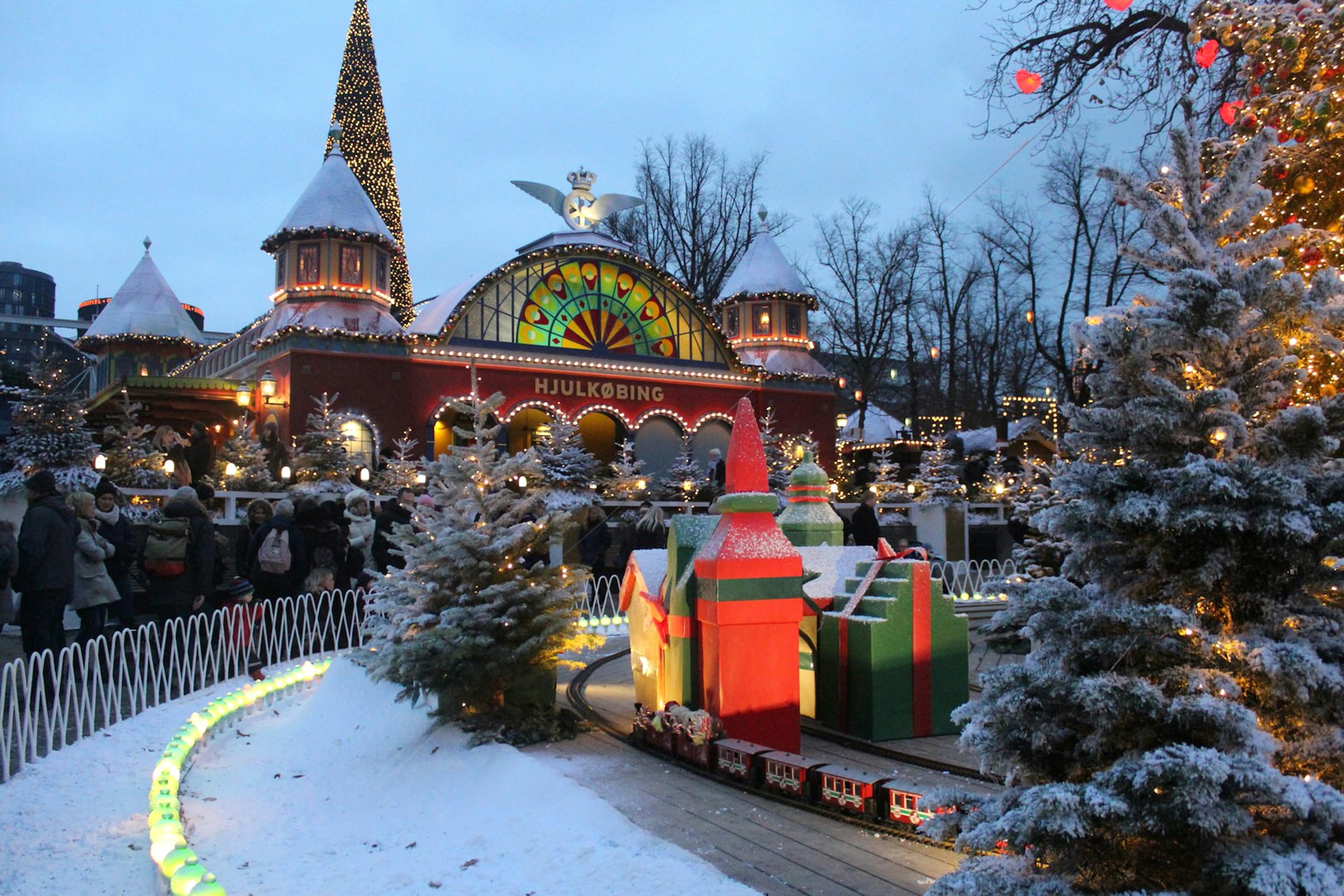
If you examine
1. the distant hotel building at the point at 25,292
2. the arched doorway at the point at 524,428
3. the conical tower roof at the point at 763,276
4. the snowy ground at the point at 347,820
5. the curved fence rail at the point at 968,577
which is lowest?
the snowy ground at the point at 347,820

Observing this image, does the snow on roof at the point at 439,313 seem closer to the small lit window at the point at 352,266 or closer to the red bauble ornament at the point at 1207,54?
the small lit window at the point at 352,266

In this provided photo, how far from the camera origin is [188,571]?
33.1ft

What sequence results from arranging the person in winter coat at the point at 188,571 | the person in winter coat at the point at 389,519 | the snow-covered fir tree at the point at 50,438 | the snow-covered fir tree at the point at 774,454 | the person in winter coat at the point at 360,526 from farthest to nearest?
the snow-covered fir tree at the point at 774,454 → the snow-covered fir tree at the point at 50,438 → the person in winter coat at the point at 360,526 → the person in winter coat at the point at 389,519 → the person in winter coat at the point at 188,571

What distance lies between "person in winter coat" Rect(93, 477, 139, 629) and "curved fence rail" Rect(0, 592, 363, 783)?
0.36m

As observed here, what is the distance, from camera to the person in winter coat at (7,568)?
25.8 ft

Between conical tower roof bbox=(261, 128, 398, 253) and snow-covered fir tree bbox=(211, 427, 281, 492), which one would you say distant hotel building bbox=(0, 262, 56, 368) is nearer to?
conical tower roof bbox=(261, 128, 398, 253)

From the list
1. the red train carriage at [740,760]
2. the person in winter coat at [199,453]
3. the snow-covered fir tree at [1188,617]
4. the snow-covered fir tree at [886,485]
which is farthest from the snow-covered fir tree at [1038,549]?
the person in winter coat at [199,453]

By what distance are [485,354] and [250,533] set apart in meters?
14.3

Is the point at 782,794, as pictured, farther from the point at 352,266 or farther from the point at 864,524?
the point at 352,266

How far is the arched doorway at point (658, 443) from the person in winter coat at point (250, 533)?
16600 millimetres

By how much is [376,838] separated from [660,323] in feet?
78.8

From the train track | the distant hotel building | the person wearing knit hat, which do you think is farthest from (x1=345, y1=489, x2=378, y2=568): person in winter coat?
the distant hotel building

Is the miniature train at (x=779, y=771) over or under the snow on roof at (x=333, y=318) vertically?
under

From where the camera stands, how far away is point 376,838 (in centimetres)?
556
